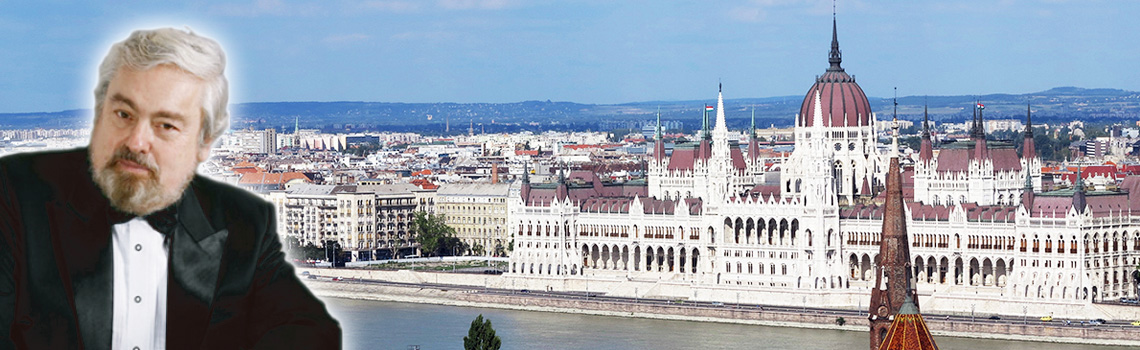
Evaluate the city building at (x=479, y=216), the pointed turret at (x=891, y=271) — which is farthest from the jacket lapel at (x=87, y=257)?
the city building at (x=479, y=216)

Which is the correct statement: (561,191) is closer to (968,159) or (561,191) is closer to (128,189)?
(968,159)

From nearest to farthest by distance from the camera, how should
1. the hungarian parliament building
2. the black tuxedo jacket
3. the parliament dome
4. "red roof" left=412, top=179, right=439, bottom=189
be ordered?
1. the black tuxedo jacket
2. the hungarian parliament building
3. the parliament dome
4. "red roof" left=412, top=179, right=439, bottom=189

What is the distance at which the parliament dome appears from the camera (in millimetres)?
62969

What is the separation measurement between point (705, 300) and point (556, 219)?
754 cm

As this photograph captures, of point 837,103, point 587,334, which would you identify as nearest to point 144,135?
point 587,334

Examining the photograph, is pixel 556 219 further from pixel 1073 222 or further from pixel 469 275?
pixel 1073 222

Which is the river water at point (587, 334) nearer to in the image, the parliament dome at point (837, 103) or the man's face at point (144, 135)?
the parliament dome at point (837, 103)

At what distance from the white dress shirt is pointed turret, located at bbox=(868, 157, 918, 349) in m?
23.7

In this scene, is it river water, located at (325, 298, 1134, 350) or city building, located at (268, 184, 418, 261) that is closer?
river water, located at (325, 298, 1134, 350)

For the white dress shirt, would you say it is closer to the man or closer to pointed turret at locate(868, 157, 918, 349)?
the man

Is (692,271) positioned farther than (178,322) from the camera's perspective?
Yes

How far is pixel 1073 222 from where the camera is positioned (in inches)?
2035

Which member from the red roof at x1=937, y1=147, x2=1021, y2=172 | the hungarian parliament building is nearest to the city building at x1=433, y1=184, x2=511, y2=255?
the hungarian parliament building

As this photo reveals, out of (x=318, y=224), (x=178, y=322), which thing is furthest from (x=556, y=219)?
(x=178, y=322)
